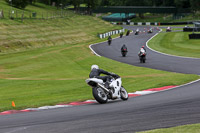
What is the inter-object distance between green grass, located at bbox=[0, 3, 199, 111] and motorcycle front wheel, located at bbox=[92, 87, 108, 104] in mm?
1507

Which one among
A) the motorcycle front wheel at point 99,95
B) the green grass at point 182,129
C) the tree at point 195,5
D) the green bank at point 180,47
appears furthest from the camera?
the tree at point 195,5

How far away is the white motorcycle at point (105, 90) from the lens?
13.5 metres

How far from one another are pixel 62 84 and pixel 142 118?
36.9 feet

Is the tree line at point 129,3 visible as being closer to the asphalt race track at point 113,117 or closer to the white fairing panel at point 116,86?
the white fairing panel at point 116,86

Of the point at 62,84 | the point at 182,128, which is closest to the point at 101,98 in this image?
the point at 182,128

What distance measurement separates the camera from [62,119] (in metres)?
10.7

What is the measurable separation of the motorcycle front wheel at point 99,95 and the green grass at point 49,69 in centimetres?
151

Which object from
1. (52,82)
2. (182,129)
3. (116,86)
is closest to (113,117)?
(182,129)

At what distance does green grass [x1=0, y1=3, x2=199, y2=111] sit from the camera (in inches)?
684

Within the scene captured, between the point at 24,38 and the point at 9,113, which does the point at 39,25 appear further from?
the point at 9,113

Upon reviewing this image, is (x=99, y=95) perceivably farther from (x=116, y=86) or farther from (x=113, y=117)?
(x=113, y=117)

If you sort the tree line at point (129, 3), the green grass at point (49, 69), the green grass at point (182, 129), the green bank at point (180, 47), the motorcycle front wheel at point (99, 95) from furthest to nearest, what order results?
the tree line at point (129, 3) < the green bank at point (180, 47) < the green grass at point (49, 69) < the motorcycle front wheel at point (99, 95) < the green grass at point (182, 129)

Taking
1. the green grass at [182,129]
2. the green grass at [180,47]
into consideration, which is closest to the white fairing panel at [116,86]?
the green grass at [182,129]

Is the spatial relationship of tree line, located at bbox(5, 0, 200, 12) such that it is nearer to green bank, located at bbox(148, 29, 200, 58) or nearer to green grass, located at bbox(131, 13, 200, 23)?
green grass, located at bbox(131, 13, 200, 23)
